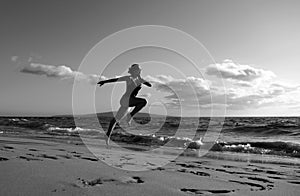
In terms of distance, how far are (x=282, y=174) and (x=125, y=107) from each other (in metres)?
4.05

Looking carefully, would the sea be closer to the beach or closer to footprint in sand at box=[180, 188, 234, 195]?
the beach

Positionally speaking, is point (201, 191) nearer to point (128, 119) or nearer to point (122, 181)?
point (122, 181)

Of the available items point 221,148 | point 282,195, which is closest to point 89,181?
point 282,195

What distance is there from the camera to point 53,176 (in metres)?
4.88

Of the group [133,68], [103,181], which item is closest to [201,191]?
[103,181]

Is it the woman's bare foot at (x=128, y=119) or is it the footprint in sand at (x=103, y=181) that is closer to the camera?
the footprint in sand at (x=103, y=181)

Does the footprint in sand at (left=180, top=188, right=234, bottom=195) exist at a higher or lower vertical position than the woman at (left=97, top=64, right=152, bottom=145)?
lower

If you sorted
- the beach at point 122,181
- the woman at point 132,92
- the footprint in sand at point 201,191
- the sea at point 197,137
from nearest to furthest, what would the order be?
the beach at point 122,181 < the footprint in sand at point 201,191 < the woman at point 132,92 < the sea at point 197,137

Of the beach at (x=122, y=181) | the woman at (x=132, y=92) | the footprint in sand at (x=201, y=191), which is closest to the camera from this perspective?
the beach at (x=122, y=181)

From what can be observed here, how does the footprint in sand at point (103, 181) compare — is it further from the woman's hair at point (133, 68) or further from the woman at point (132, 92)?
the woman's hair at point (133, 68)

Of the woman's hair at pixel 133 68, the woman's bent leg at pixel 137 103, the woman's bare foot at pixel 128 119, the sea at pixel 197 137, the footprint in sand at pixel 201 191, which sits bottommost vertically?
the sea at pixel 197 137

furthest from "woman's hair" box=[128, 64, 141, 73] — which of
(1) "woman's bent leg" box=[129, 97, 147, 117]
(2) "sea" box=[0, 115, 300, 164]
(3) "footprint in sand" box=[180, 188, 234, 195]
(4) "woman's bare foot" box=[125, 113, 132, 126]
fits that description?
(2) "sea" box=[0, 115, 300, 164]

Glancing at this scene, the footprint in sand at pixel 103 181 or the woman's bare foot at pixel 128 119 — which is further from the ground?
the woman's bare foot at pixel 128 119

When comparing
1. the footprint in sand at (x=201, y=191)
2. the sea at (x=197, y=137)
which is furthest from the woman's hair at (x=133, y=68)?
the sea at (x=197, y=137)
